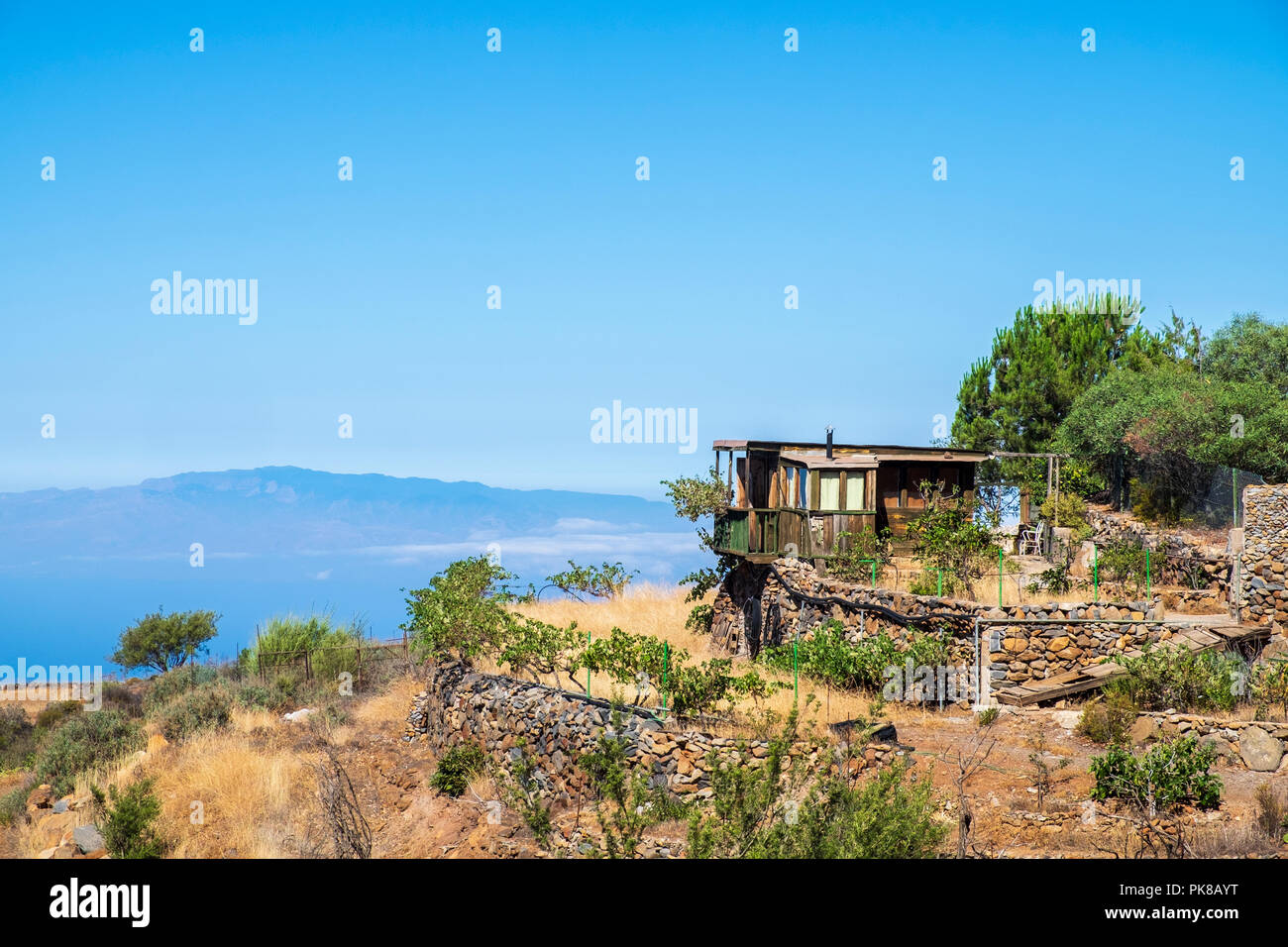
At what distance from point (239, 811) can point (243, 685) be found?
1030cm

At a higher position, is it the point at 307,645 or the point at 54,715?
the point at 307,645

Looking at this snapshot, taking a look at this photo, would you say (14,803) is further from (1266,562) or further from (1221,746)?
(1266,562)

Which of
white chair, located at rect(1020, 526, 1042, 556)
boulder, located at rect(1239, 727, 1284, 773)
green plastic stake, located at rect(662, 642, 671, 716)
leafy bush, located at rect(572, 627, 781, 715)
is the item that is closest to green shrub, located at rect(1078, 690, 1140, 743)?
→ boulder, located at rect(1239, 727, 1284, 773)

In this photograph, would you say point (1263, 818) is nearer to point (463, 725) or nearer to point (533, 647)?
point (533, 647)

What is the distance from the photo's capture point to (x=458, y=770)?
1614 centimetres

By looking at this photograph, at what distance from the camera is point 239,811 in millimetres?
15336

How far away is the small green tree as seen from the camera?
34.6 meters

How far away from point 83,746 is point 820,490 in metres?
18.3

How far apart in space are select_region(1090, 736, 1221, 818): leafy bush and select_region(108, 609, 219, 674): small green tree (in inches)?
1219

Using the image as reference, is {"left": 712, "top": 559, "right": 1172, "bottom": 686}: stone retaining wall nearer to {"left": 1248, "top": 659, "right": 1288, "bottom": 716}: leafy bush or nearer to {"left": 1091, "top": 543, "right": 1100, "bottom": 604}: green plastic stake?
{"left": 1091, "top": 543, "right": 1100, "bottom": 604}: green plastic stake

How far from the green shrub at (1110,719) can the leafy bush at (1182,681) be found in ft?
1.56

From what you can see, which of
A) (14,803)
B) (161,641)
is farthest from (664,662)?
(161,641)

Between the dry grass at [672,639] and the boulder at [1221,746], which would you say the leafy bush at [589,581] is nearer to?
the dry grass at [672,639]

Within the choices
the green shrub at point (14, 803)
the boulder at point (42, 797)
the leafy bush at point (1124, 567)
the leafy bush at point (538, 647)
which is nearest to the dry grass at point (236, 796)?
the boulder at point (42, 797)
